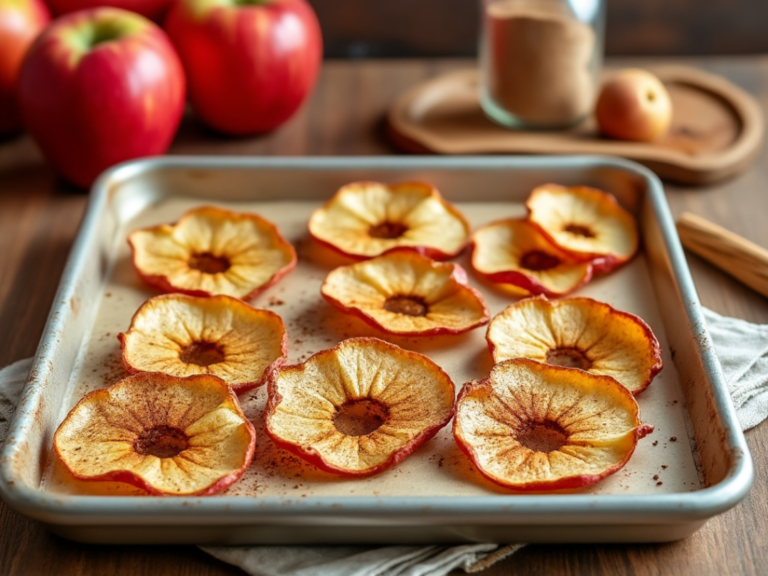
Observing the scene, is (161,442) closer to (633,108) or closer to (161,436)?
(161,436)

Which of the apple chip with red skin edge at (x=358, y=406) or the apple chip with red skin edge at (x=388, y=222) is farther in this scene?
the apple chip with red skin edge at (x=388, y=222)

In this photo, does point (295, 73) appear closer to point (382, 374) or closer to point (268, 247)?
point (268, 247)

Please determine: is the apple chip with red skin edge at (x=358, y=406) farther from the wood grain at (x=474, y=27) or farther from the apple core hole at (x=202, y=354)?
the wood grain at (x=474, y=27)

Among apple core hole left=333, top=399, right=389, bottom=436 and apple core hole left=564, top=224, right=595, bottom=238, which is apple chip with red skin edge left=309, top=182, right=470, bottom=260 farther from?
apple core hole left=333, top=399, right=389, bottom=436

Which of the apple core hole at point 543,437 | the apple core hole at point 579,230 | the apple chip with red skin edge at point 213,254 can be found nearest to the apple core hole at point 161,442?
the apple chip with red skin edge at point 213,254

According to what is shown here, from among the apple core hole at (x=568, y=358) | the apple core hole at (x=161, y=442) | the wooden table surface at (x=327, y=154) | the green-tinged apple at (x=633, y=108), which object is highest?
the green-tinged apple at (x=633, y=108)

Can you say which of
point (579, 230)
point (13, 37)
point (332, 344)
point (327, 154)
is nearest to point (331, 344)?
point (332, 344)
